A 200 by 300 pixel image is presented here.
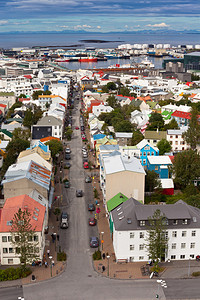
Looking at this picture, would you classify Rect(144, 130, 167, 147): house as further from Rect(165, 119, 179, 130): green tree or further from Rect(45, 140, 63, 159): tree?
Rect(45, 140, 63, 159): tree

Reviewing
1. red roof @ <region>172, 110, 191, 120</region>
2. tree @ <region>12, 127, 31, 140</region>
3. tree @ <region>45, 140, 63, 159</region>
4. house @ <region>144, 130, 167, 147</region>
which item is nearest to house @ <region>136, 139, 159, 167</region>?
house @ <region>144, 130, 167, 147</region>

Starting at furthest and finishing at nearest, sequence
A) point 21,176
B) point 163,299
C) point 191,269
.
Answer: point 21,176, point 191,269, point 163,299

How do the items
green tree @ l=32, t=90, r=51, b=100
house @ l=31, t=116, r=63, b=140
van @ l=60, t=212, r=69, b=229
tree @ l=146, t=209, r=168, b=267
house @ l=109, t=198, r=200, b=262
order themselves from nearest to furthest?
tree @ l=146, t=209, r=168, b=267
house @ l=109, t=198, r=200, b=262
van @ l=60, t=212, r=69, b=229
house @ l=31, t=116, r=63, b=140
green tree @ l=32, t=90, r=51, b=100

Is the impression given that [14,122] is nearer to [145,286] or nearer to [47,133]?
[47,133]

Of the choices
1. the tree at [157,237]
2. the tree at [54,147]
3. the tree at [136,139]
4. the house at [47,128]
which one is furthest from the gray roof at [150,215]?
the house at [47,128]

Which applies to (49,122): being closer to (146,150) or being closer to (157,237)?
(146,150)

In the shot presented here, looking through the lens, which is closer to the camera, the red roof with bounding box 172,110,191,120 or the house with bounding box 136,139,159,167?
the house with bounding box 136,139,159,167

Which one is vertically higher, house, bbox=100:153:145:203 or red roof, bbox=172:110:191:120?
red roof, bbox=172:110:191:120

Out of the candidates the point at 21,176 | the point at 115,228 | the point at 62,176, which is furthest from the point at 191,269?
the point at 62,176
